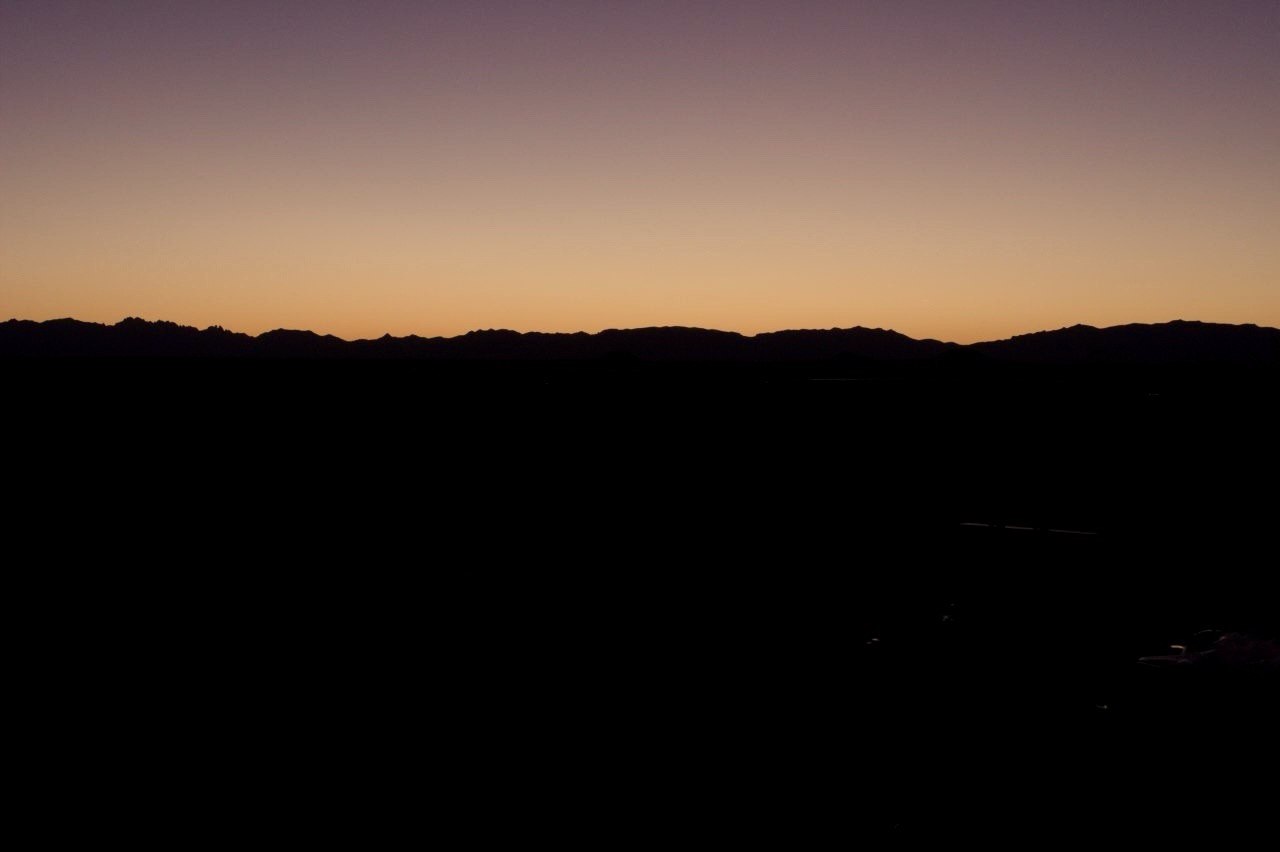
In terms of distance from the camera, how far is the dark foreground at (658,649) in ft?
18.5

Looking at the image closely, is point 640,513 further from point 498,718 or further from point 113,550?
point 498,718

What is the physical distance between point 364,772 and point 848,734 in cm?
320

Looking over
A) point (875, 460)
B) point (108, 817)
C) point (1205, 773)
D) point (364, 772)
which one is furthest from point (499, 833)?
point (875, 460)

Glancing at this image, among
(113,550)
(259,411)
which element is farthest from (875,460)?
(259,411)

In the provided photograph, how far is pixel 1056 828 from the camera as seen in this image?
5.13 meters

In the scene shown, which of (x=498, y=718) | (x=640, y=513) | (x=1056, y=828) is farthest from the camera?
(x=640, y=513)

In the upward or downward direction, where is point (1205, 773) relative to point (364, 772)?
upward

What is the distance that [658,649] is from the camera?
28.0 feet

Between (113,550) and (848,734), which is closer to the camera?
(848,734)

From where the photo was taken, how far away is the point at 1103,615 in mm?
9328

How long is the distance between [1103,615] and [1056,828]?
4810mm

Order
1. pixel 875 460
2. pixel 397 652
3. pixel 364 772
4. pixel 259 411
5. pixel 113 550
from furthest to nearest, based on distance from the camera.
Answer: pixel 259 411
pixel 875 460
pixel 113 550
pixel 397 652
pixel 364 772

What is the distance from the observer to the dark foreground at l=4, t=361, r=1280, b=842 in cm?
563

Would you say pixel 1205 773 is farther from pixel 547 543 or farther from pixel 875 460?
pixel 875 460
